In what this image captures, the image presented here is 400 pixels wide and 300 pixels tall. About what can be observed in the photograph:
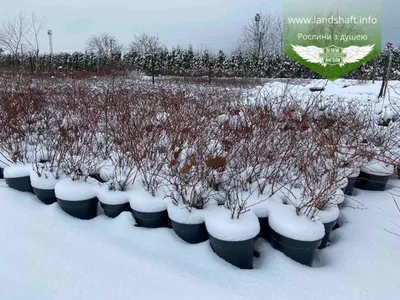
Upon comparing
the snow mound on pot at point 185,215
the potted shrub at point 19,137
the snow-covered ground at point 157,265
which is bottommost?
the snow-covered ground at point 157,265

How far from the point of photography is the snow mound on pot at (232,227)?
80.9 inches

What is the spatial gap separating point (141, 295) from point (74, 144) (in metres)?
2.05

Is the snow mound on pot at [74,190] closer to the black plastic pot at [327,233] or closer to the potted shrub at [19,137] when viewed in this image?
the potted shrub at [19,137]

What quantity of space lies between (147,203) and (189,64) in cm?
1976

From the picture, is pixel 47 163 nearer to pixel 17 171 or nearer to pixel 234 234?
pixel 17 171

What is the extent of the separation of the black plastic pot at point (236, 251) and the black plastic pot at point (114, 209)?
87 centimetres

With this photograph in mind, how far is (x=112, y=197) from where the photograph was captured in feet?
8.44

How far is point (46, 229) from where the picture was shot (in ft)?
8.05

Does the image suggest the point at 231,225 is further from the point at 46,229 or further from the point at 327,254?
the point at 46,229

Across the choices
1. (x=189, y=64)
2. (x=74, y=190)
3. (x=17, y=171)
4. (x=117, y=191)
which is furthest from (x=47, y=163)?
(x=189, y=64)

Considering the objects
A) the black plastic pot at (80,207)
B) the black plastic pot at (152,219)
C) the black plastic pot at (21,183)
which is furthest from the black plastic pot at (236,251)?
the black plastic pot at (21,183)

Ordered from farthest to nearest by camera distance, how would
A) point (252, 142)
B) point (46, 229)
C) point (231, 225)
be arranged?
point (252, 142) < point (46, 229) < point (231, 225)

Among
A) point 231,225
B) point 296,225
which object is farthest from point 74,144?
point 296,225

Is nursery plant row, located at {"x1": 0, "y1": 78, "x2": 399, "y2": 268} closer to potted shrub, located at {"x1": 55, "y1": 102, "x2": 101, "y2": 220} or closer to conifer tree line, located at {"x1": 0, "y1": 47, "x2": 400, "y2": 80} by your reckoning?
potted shrub, located at {"x1": 55, "y1": 102, "x2": 101, "y2": 220}
